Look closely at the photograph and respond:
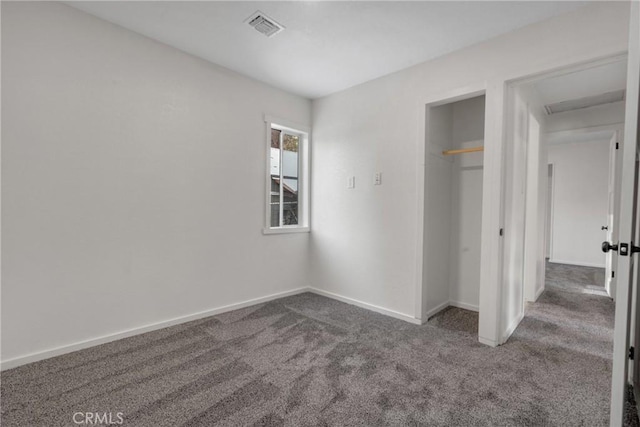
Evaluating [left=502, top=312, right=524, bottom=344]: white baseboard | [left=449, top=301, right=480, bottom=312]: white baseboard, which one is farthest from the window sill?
[left=502, top=312, right=524, bottom=344]: white baseboard

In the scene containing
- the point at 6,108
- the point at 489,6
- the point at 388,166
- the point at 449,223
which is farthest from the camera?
the point at 449,223

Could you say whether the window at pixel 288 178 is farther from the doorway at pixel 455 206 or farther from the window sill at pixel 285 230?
the doorway at pixel 455 206

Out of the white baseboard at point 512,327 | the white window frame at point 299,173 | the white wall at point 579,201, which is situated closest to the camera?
the white baseboard at point 512,327

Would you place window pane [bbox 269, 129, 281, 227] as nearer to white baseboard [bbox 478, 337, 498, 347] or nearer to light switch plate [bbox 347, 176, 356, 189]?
light switch plate [bbox 347, 176, 356, 189]

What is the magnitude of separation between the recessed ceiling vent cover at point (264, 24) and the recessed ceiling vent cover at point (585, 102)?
3466 millimetres

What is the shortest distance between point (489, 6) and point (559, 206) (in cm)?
563

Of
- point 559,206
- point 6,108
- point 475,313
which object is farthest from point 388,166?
point 559,206

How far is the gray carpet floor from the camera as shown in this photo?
1.59m

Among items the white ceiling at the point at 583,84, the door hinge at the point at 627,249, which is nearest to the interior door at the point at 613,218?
the white ceiling at the point at 583,84

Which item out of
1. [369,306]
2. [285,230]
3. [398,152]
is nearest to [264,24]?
[398,152]

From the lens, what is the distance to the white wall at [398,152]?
2.13 metres

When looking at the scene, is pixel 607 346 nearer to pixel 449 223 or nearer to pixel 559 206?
pixel 449 223

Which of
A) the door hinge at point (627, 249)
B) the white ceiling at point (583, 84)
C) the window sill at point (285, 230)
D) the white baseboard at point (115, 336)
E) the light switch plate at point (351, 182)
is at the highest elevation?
the white ceiling at point (583, 84)

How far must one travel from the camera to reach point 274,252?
3.55 m
